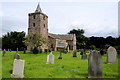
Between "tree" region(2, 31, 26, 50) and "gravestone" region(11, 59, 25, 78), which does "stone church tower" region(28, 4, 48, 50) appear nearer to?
"tree" region(2, 31, 26, 50)

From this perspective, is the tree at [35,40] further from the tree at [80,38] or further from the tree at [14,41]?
the tree at [80,38]

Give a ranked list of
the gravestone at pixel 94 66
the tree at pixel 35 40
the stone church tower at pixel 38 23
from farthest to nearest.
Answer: the stone church tower at pixel 38 23, the tree at pixel 35 40, the gravestone at pixel 94 66

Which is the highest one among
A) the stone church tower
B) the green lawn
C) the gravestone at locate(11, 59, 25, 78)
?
the stone church tower

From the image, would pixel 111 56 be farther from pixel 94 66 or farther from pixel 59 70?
pixel 59 70

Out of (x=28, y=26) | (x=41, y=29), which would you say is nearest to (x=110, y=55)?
(x=41, y=29)

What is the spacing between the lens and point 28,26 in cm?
4497

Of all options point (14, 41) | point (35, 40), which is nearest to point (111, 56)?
point (35, 40)

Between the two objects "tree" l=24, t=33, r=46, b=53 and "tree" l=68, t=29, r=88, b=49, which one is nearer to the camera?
"tree" l=24, t=33, r=46, b=53

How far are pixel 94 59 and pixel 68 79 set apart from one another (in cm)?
197

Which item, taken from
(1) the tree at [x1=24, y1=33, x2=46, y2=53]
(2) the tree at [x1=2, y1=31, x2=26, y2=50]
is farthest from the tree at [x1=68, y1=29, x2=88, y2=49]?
(1) the tree at [x1=24, y1=33, x2=46, y2=53]

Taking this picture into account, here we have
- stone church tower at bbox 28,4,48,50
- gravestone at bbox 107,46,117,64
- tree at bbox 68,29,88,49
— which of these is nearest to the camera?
gravestone at bbox 107,46,117,64

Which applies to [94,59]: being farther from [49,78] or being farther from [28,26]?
[28,26]

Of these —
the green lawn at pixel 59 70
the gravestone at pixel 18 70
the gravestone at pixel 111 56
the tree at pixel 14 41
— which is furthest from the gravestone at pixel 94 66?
the tree at pixel 14 41

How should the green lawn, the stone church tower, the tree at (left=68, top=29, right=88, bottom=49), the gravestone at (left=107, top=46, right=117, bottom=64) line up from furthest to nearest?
1. the tree at (left=68, top=29, right=88, bottom=49)
2. the stone church tower
3. the gravestone at (left=107, top=46, right=117, bottom=64)
4. the green lawn
